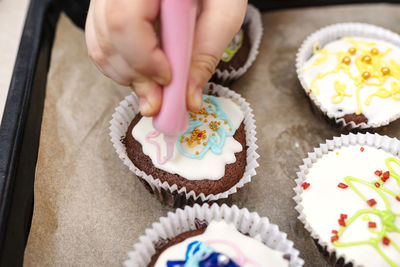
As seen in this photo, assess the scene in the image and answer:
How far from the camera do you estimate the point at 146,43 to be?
1384 millimetres

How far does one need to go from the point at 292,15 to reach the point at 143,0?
6.38ft

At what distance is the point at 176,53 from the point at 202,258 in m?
0.80

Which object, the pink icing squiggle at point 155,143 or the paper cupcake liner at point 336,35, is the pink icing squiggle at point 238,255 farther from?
the paper cupcake liner at point 336,35

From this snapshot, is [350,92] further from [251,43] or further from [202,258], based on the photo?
[202,258]

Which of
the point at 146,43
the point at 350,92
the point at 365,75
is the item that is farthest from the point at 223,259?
the point at 365,75

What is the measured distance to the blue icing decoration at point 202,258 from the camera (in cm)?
153

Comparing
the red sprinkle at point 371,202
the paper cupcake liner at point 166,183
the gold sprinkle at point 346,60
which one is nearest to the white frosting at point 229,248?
the paper cupcake liner at point 166,183

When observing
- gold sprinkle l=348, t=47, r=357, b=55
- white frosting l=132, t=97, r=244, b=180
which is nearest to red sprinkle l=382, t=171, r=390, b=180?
white frosting l=132, t=97, r=244, b=180

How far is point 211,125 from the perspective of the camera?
81.7 inches

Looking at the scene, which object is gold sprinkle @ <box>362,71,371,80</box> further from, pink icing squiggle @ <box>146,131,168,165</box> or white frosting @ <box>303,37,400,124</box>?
pink icing squiggle @ <box>146,131,168,165</box>

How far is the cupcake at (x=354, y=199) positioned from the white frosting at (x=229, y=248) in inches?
10.1

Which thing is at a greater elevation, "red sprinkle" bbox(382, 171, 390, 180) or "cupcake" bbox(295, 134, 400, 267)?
"red sprinkle" bbox(382, 171, 390, 180)

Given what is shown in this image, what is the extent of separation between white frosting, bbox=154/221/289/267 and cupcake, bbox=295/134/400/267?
26 centimetres

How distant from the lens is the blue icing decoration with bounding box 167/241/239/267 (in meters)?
1.53
